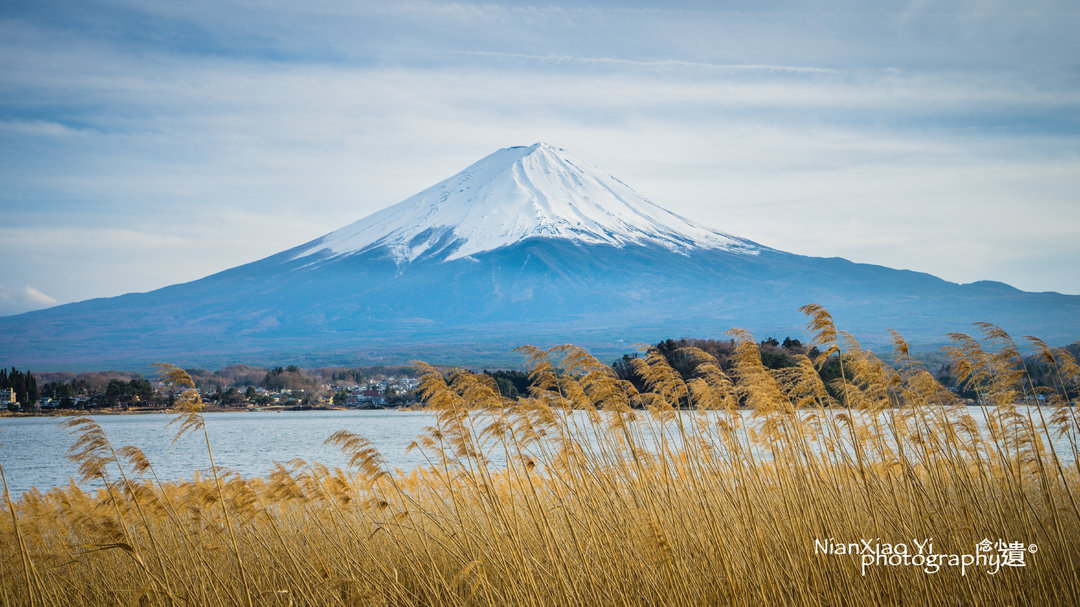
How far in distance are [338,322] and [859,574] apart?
193 meters

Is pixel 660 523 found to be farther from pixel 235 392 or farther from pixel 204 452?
pixel 235 392

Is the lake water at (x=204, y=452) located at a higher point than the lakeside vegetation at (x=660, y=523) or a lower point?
lower

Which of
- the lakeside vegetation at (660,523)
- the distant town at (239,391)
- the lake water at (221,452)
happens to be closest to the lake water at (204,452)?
the lake water at (221,452)

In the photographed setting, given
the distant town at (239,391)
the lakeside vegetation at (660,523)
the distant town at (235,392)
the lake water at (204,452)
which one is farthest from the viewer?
the distant town at (235,392)

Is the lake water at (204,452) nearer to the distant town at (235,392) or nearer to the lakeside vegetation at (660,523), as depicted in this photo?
the distant town at (235,392)

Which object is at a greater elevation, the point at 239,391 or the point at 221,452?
the point at 239,391

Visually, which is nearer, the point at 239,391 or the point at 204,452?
the point at 204,452

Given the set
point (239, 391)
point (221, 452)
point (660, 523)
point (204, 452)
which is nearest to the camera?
point (660, 523)

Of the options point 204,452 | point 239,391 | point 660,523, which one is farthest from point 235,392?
point 660,523

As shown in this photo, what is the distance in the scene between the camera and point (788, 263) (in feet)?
653

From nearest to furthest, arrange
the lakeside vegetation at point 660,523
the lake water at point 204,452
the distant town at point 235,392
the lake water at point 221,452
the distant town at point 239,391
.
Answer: the lakeside vegetation at point 660,523 → the lake water at point 221,452 → the lake water at point 204,452 → the distant town at point 239,391 → the distant town at point 235,392

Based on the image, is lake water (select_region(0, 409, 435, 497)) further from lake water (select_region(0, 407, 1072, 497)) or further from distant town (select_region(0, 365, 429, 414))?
distant town (select_region(0, 365, 429, 414))

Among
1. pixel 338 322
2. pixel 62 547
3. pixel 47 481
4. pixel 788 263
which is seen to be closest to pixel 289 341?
pixel 338 322

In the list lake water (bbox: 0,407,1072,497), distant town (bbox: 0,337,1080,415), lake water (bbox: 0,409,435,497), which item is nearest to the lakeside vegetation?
lake water (bbox: 0,407,1072,497)
